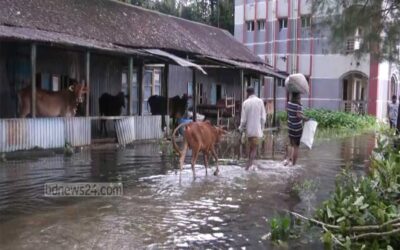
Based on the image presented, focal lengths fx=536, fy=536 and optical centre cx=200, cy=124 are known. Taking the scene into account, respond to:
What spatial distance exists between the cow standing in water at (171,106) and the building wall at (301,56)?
17.2 metres

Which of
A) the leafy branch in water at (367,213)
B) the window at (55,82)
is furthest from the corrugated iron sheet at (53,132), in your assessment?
the leafy branch in water at (367,213)

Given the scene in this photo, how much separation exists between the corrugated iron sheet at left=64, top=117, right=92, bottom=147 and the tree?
7.98m

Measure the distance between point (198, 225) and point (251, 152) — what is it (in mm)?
4998

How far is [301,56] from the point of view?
125ft

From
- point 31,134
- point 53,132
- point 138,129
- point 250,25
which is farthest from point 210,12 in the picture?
point 31,134

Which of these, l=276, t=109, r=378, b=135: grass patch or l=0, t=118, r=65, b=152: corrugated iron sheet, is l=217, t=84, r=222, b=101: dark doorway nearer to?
l=276, t=109, r=378, b=135: grass patch

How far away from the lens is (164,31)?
22.2 m

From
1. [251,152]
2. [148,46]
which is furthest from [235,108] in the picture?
[251,152]

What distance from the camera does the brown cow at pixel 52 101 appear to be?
14969 millimetres

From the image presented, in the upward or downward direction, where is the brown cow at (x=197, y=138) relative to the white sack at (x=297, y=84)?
downward

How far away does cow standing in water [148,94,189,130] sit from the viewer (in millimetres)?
19906

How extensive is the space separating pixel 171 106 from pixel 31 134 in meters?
8.15

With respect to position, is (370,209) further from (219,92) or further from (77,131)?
(219,92)

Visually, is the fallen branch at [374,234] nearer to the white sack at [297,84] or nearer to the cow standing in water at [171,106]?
the white sack at [297,84]
